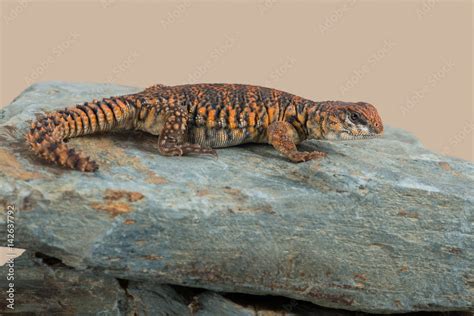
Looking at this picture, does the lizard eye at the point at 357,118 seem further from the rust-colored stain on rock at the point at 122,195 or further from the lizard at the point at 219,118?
the rust-colored stain on rock at the point at 122,195

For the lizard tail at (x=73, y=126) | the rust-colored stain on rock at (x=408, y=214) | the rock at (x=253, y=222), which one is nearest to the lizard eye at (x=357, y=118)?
the rock at (x=253, y=222)

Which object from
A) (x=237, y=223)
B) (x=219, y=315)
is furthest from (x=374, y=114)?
(x=219, y=315)

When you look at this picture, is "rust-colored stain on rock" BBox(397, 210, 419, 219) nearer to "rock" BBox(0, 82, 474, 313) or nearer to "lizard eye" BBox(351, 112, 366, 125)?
"rock" BBox(0, 82, 474, 313)

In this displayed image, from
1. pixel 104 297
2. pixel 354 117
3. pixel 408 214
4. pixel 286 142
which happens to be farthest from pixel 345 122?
pixel 104 297

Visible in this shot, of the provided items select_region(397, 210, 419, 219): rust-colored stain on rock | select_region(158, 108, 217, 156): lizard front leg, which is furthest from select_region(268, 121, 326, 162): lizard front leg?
select_region(397, 210, 419, 219): rust-colored stain on rock

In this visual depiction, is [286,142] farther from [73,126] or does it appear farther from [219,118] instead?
[73,126]

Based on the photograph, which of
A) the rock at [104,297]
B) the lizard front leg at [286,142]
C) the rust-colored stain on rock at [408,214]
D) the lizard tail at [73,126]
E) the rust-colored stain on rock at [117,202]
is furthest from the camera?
the lizard front leg at [286,142]

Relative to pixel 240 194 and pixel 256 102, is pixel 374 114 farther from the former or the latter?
pixel 240 194
